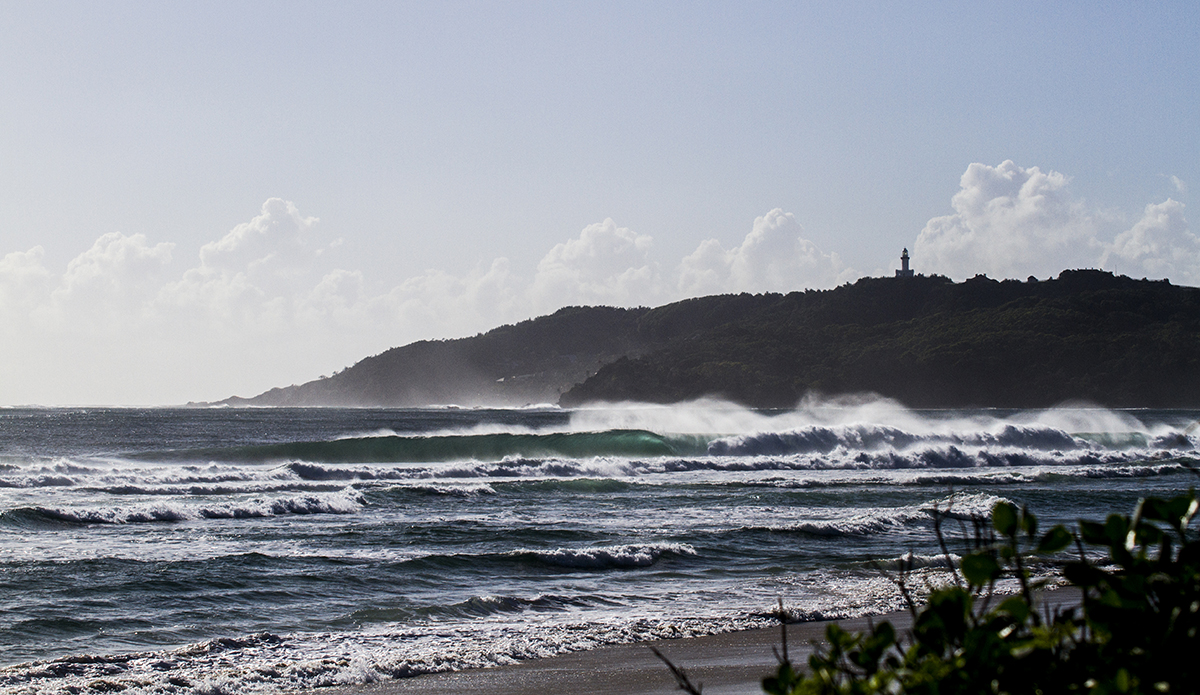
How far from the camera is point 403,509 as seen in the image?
1906cm

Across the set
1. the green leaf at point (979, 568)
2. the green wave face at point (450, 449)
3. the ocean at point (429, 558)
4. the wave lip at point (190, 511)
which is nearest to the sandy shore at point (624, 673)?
the ocean at point (429, 558)

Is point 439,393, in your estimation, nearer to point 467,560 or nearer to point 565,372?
point 565,372

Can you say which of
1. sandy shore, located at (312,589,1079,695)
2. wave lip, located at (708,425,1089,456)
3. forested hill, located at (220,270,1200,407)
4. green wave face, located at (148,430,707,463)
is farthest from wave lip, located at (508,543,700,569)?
forested hill, located at (220,270,1200,407)

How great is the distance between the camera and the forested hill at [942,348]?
112 metres

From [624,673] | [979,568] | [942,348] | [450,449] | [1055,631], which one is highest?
[942,348]

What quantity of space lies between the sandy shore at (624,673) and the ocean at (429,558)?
0.87 feet

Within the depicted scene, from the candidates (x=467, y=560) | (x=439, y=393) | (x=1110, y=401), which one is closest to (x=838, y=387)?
(x=1110, y=401)

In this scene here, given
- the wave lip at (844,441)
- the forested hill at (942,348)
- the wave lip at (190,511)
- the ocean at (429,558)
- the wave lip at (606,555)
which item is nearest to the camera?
the ocean at (429,558)

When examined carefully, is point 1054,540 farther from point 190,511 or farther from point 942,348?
point 942,348

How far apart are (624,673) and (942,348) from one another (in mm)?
121633

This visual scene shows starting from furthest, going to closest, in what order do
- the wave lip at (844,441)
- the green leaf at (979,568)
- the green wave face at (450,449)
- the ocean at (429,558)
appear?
the wave lip at (844,441) < the green wave face at (450,449) < the ocean at (429,558) < the green leaf at (979,568)

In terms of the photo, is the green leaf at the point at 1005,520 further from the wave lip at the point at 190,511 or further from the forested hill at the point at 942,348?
the forested hill at the point at 942,348

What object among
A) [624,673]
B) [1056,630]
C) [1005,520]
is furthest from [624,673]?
[1005,520]

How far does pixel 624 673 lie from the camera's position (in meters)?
7.50
